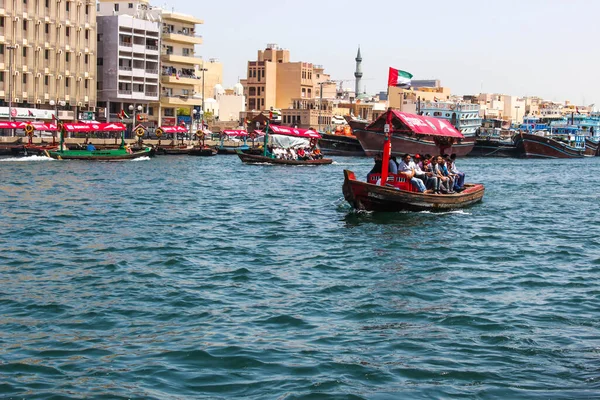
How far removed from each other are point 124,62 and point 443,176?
69.9 metres

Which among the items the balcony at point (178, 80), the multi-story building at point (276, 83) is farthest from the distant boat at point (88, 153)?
the multi-story building at point (276, 83)

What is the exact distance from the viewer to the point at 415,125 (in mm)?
32188

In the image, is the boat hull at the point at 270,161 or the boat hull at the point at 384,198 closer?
the boat hull at the point at 384,198

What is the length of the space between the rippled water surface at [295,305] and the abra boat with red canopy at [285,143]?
3397cm

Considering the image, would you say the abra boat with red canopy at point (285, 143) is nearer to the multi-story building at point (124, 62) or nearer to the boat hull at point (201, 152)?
the boat hull at point (201, 152)

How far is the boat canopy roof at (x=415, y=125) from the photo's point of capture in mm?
31250

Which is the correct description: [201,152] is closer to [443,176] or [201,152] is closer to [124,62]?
[124,62]

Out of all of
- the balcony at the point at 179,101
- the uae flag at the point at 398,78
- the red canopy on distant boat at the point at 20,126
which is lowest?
the red canopy on distant boat at the point at 20,126

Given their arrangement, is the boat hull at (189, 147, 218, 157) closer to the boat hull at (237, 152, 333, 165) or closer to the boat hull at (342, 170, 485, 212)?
the boat hull at (237, 152, 333, 165)

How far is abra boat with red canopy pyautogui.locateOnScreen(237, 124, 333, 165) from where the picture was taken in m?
64.8

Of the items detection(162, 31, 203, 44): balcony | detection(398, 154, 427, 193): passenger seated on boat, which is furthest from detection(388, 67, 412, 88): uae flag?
detection(162, 31, 203, 44): balcony

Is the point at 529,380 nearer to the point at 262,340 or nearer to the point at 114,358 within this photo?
the point at 262,340

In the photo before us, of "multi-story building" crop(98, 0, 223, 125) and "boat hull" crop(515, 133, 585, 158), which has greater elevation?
"multi-story building" crop(98, 0, 223, 125)

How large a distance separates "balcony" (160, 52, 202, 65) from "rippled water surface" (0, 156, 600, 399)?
72243mm
